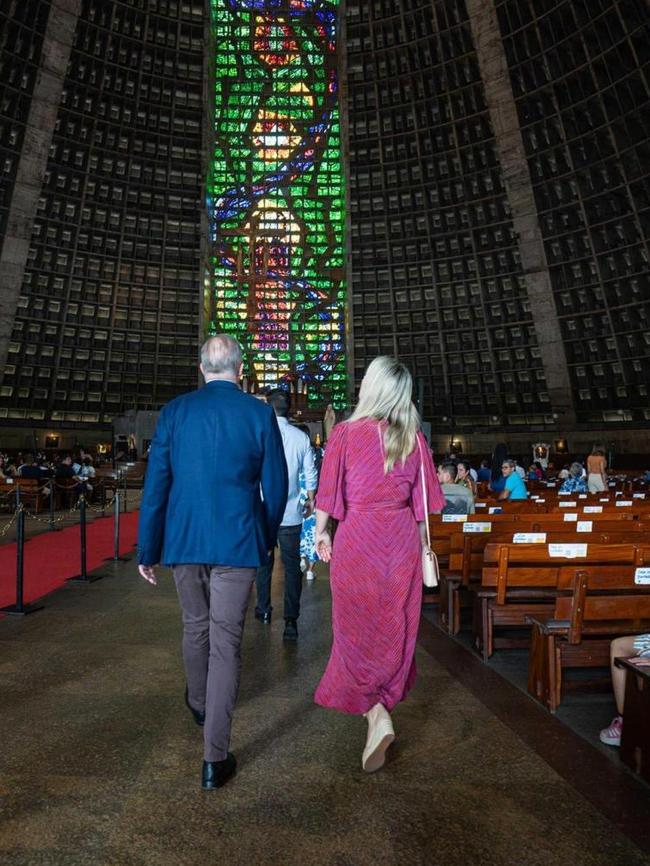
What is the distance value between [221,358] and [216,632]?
43.8 inches

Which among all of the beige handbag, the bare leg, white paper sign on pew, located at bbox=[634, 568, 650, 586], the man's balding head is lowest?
the bare leg

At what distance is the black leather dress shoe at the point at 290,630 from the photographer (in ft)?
15.5

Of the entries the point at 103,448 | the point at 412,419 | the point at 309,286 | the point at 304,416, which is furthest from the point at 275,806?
the point at 309,286

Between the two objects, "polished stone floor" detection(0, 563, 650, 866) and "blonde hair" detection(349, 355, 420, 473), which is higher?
"blonde hair" detection(349, 355, 420, 473)

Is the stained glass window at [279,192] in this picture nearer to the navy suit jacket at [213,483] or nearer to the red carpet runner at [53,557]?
the red carpet runner at [53,557]

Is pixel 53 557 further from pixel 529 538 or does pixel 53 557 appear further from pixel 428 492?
pixel 428 492

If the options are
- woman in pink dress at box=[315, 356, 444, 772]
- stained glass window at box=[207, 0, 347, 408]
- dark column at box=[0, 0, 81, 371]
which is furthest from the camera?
stained glass window at box=[207, 0, 347, 408]

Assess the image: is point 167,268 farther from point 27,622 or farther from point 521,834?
point 521,834

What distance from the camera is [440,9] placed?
1278 inches

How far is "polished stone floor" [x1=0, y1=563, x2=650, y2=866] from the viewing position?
205 centimetres

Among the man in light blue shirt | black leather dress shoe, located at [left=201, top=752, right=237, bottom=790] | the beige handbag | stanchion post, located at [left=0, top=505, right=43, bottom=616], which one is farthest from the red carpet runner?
the beige handbag

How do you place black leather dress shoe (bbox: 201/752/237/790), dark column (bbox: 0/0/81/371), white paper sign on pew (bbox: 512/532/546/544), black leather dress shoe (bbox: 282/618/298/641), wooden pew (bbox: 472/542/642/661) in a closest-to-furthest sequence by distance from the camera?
1. black leather dress shoe (bbox: 201/752/237/790)
2. wooden pew (bbox: 472/542/642/661)
3. white paper sign on pew (bbox: 512/532/546/544)
4. black leather dress shoe (bbox: 282/618/298/641)
5. dark column (bbox: 0/0/81/371)

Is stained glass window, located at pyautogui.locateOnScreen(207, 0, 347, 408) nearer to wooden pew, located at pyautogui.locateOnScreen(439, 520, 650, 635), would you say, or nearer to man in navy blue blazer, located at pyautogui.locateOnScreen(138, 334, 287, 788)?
wooden pew, located at pyautogui.locateOnScreen(439, 520, 650, 635)

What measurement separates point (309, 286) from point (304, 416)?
11.2m
